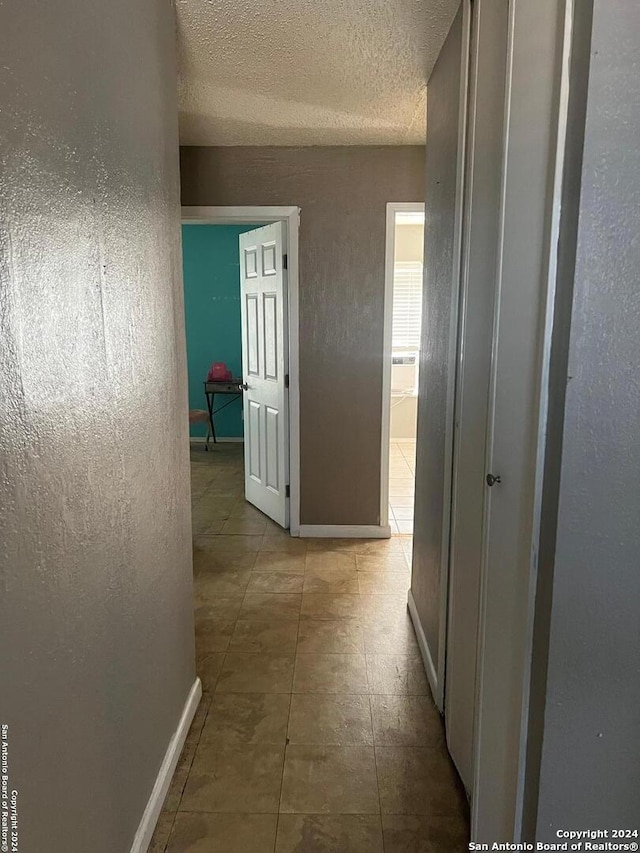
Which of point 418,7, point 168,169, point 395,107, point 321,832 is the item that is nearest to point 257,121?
point 395,107

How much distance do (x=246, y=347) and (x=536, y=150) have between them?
3.21 metres

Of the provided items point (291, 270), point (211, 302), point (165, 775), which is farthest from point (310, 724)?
point (211, 302)

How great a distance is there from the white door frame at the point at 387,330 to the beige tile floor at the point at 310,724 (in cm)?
55

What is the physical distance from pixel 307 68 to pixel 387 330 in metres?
1.56

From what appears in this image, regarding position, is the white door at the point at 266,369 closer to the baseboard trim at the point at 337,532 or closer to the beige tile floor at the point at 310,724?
the baseboard trim at the point at 337,532

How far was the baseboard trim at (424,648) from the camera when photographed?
212 centimetres

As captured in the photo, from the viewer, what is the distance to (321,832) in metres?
1.56

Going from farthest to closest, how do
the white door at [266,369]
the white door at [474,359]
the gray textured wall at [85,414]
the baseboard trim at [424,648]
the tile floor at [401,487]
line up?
the tile floor at [401,487]
the white door at [266,369]
the baseboard trim at [424,648]
the white door at [474,359]
the gray textured wall at [85,414]

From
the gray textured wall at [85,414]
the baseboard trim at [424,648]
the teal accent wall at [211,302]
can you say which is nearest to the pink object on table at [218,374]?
the teal accent wall at [211,302]

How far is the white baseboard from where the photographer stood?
1.45 metres

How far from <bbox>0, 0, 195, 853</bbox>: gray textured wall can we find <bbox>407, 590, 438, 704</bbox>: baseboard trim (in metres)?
1.01

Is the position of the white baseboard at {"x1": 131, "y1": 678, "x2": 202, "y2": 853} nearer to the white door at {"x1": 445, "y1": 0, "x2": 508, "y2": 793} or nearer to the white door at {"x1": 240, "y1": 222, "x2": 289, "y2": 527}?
the white door at {"x1": 445, "y1": 0, "x2": 508, "y2": 793}

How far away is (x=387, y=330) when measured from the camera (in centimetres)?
349

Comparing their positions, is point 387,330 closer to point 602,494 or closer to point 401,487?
point 401,487
